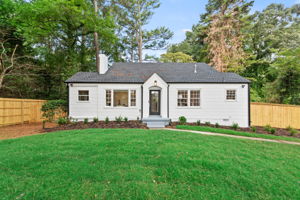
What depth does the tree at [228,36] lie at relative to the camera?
50.5 feet

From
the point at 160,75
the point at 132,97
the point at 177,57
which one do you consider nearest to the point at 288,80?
the point at 160,75

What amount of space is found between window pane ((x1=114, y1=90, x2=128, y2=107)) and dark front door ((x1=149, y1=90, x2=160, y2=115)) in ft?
6.38

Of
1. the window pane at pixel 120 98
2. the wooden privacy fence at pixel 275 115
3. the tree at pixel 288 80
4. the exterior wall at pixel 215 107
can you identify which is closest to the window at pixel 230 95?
the exterior wall at pixel 215 107

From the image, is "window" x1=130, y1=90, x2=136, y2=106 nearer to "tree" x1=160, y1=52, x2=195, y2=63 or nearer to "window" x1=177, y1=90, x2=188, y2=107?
"window" x1=177, y1=90, x2=188, y2=107

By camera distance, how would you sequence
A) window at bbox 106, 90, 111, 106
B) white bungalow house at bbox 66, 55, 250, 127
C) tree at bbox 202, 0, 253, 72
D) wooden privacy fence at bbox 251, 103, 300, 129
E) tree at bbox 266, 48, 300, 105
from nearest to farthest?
wooden privacy fence at bbox 251, 103, 300, 129 < white bungalow house at bbox 66, 55, 250, 127 < window at bbox 106, 90, 111, 106 < tree at bbox 266, 48, 300, 105 < tree at bbox 202, 0, 253, 72

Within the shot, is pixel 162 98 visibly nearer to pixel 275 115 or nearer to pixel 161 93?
pixel 161 93

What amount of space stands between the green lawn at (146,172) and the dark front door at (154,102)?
18.3ft

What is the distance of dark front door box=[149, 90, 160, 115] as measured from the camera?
10.0 m

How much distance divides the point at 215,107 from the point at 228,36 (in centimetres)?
1134

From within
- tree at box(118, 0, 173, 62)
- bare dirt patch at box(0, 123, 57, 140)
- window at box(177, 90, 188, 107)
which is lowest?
bare dirt patch at box(0, 123, 57, 140)

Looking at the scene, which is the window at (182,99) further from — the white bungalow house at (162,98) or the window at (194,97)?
the window at (194,97)

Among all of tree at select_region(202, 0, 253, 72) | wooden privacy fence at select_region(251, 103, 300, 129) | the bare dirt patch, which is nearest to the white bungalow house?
wooden privacy fence at select_region(251, 103, 300, 129)

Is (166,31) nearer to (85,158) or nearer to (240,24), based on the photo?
(240,24)

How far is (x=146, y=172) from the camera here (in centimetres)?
296
